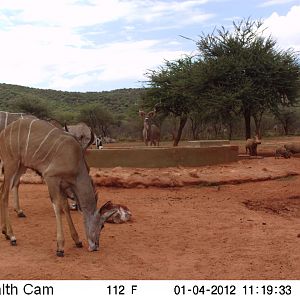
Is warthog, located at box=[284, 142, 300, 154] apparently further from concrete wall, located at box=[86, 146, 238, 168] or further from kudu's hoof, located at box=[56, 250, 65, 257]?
kudu's hoof, located at box=[56, 250, 65, 257]

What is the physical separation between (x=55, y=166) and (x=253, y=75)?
20283mm

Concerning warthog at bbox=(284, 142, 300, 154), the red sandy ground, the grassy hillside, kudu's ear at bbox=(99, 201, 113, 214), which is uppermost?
the grassy hillside

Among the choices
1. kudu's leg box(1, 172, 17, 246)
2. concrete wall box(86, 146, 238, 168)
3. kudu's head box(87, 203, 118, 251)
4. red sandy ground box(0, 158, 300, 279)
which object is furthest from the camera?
concrete wall box(86, 146, 238, 168)

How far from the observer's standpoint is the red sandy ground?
Result: 18.5 ft

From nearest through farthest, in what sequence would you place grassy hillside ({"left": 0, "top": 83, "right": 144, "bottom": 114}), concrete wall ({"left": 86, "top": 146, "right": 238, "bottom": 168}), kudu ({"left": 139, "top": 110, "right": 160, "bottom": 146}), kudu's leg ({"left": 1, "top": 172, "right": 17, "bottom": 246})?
1. kudu's leg ({"left": 1, "top": 172, "right": 17, "bottom": 246})
2. concrete wall ({"left": 86, "top": 146, "right": 238, "bottom": 168})
3. kudu ({"left": 139, "top": 110, "right": 160, "bottom": 146})
4. grassy hillside ({"left": 0, "top": 83, "right": 144, "bottom": 114})

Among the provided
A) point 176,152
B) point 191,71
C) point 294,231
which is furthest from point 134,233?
point 191,71

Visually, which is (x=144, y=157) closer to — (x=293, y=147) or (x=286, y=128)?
(x=293, y=147)

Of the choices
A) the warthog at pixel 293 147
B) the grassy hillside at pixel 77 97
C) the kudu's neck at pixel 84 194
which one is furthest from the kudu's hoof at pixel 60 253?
the grassy hillside at pixel 77 97

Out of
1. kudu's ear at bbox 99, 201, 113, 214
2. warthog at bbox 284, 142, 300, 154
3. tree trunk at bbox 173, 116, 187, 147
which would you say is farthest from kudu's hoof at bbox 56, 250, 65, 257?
tree trunk at bbox 173, 116, 187, 147

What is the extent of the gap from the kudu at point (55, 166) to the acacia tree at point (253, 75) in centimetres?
1786

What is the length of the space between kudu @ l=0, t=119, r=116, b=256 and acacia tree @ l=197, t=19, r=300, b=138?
58.6 ft

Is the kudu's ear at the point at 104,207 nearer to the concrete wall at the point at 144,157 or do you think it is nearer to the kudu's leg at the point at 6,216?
the kudu's leg at the point at 6,216

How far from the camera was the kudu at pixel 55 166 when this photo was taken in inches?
260

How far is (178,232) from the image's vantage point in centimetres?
775
